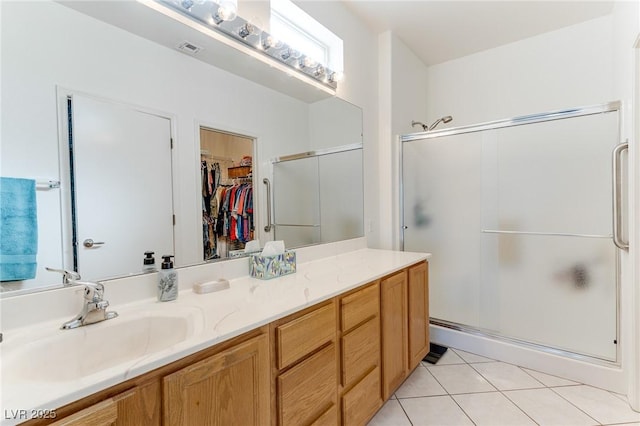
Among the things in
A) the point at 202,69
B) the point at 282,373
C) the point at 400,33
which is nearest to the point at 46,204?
the point at 202,69

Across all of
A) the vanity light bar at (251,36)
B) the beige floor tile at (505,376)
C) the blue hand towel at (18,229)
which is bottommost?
the beige floor tile at (505,376)

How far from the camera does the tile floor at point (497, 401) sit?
1610 mm

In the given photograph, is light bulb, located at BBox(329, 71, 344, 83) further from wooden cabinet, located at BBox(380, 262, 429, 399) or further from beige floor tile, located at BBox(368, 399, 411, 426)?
beige floor tile, located at BBox(368, 399, 411, 426)

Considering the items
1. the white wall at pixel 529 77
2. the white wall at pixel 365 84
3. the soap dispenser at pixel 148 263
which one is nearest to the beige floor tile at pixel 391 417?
the white wall at pixel 365 84

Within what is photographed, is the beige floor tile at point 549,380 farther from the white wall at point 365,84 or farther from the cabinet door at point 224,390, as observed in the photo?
the cabinet door at point 224,390

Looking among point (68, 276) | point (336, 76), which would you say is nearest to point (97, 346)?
point (68, 276)

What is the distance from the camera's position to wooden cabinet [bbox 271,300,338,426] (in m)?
1.02

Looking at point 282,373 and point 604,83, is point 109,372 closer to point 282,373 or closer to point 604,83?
point 282,373

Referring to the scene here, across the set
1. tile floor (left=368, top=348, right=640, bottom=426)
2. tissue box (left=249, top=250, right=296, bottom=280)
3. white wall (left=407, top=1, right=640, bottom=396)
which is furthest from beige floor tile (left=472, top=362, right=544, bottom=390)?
tissue box (left=249, top=250, right=296, bottom=280)

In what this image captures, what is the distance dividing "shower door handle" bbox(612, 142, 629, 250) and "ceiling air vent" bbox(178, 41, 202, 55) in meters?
2.36

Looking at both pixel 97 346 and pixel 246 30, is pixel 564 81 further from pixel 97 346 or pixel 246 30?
pixel 97 346

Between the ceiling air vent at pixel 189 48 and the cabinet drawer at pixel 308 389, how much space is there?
140cm

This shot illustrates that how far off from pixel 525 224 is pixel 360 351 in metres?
1.65

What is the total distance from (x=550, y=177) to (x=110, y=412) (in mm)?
2638
